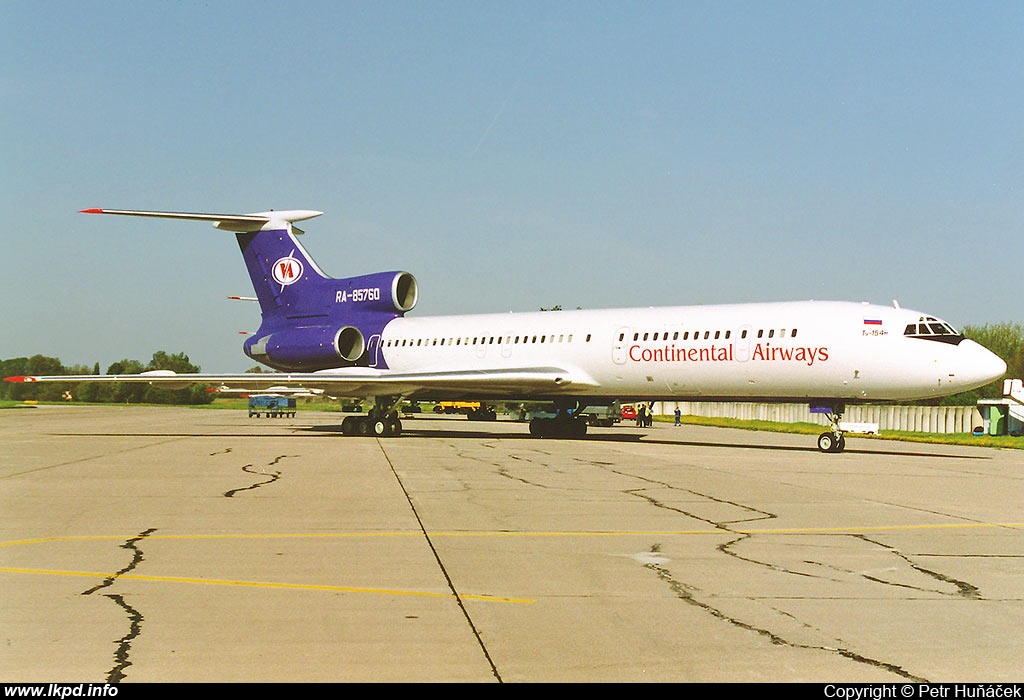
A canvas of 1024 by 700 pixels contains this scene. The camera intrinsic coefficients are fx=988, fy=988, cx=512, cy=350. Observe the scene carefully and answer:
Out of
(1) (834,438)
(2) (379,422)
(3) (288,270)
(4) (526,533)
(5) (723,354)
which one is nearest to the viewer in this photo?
(4) (526,533)

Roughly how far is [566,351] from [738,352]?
559 cm

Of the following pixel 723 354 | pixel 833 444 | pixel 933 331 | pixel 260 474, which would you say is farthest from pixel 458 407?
pixel 260 474

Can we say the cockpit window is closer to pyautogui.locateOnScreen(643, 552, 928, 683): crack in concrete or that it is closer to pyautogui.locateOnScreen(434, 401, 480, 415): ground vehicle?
pyautogui.locateOnScreen(643, 552, 928, 683): crack in concrete

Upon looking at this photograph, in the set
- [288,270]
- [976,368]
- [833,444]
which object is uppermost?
[288,270]

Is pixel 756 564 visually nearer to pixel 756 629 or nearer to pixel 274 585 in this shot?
pixel 756 629

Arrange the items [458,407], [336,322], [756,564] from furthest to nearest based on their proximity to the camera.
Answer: [458,407]
[336,322]
[756,564]

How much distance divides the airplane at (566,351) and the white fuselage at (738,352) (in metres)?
0.04

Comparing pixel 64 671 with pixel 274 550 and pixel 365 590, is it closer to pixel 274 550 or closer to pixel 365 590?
pixel 365 590

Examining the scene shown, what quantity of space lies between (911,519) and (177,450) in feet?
53.8

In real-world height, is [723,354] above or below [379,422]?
above

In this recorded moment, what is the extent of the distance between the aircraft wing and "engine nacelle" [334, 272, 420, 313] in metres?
4.62

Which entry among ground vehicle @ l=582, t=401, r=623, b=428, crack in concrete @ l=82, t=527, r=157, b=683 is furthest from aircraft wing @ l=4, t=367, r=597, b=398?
crack in concrete @ l=82, t=527, r=157, b=683

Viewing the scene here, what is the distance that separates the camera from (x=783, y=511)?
12062 mm

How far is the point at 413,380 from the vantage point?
29.0m
